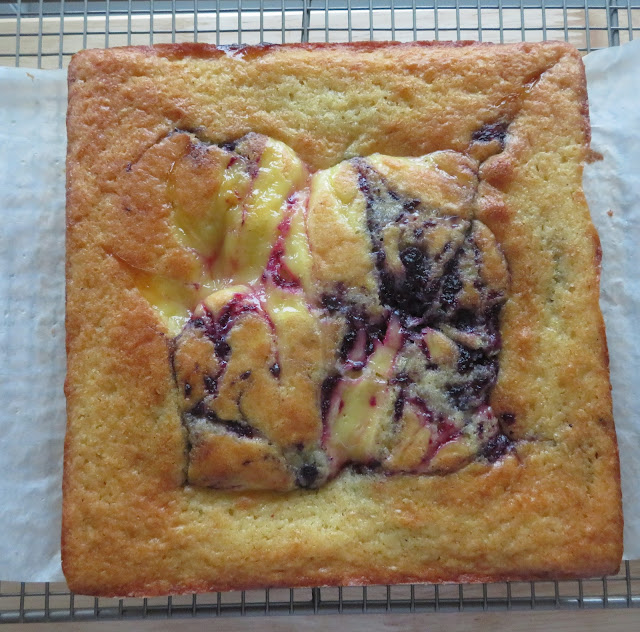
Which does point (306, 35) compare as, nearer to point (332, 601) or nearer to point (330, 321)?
point (330, 321)

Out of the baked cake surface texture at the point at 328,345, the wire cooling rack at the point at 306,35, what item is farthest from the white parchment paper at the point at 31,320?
the baked cake surface texture at the point at 328,345

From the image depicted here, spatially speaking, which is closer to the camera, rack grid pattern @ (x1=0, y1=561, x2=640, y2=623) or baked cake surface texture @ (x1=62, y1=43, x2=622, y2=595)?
baked cake surface texture @ (x1=62, y1=43, x2=622, y2=595)

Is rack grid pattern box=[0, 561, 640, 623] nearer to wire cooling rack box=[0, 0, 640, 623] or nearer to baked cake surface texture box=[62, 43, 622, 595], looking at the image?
wire cooling rack box=[0, 0, 640, 623]

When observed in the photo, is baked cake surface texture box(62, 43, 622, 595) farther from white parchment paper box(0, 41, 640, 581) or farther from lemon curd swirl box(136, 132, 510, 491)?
white parchment paper box(0, 41, 640, 581)

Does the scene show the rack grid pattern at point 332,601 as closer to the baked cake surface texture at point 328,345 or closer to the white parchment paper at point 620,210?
the baked cake surface texture at point 328,345

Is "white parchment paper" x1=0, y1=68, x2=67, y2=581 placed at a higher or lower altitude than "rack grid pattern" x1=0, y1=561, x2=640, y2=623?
higher

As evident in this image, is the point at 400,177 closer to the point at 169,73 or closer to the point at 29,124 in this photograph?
the point at 169,73

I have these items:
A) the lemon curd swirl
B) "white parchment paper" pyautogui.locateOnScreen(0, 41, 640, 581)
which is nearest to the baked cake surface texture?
the lemon curd swirl

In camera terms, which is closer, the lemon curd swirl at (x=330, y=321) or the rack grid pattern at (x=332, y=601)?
the lemon curd swirl at (x=330, y=321)
